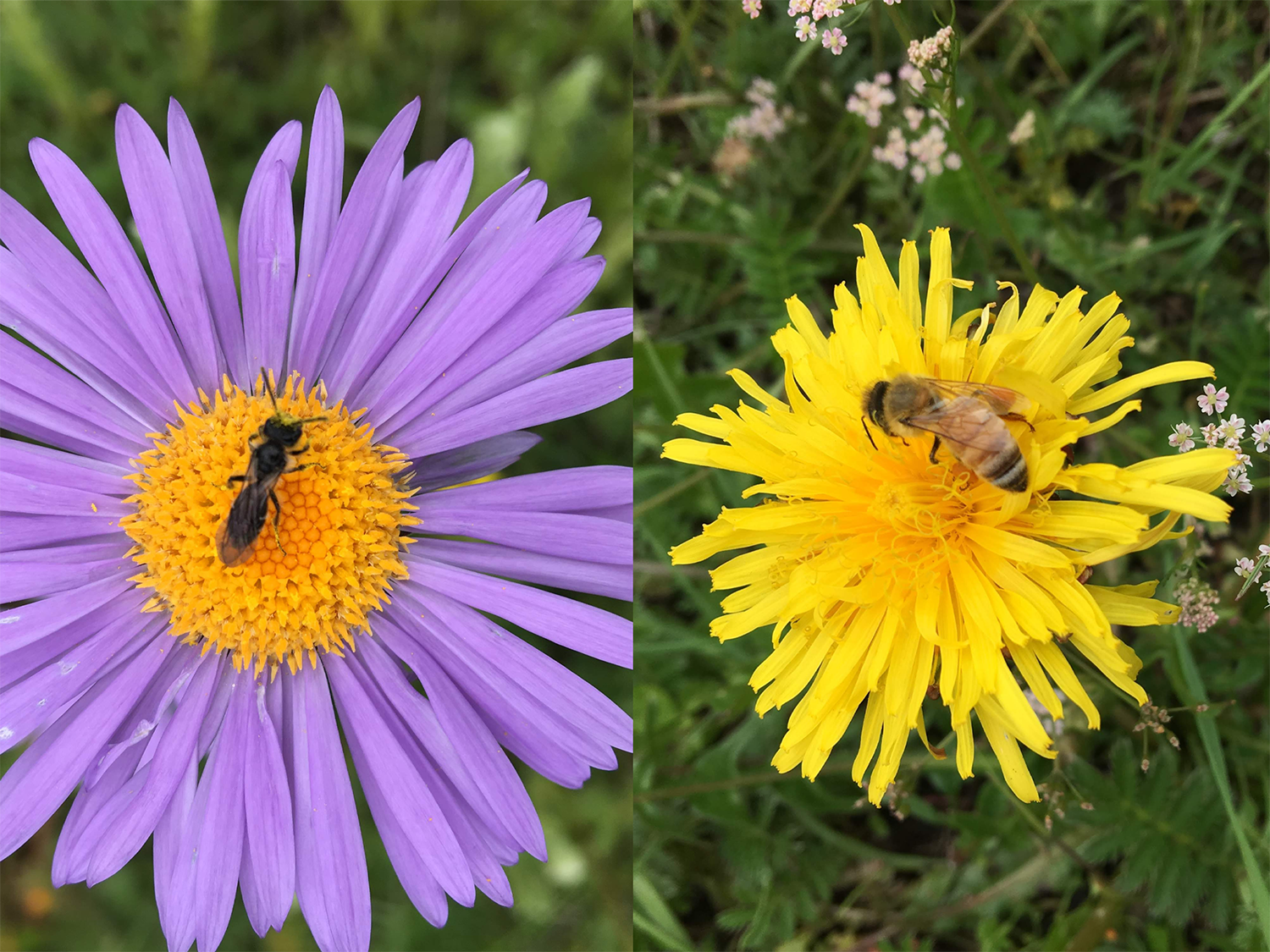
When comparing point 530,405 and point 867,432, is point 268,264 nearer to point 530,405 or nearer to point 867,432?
point 530,405

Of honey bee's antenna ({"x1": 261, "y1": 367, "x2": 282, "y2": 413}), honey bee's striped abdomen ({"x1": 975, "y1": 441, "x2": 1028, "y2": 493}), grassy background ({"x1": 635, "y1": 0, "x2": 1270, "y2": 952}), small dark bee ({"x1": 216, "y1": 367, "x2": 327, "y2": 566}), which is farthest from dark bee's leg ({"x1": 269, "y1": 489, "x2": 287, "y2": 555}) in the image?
honey bee's striped abdomen ({"x1": 975, "y1": 441, "x2": 1028, "y2": 493})

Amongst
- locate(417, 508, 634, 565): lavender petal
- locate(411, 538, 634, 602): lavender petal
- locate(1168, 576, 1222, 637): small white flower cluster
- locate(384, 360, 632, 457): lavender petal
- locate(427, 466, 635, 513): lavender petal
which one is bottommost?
locate(1168, 576, 1222, 637): small white flower cluster

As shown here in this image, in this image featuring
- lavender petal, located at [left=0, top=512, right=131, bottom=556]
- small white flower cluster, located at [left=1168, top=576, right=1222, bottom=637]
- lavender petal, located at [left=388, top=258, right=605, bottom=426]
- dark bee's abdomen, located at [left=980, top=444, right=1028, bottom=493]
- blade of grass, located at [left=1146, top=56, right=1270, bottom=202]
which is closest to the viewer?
dark bee's abdomen, located at [left=980, top=444, right=1028, bottom=493]

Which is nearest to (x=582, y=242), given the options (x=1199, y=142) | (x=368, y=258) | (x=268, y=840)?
(x=368, y=258)

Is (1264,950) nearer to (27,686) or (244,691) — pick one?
(244,691)

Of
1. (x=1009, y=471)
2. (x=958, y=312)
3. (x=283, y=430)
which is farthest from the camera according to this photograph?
(x=958, y=312)

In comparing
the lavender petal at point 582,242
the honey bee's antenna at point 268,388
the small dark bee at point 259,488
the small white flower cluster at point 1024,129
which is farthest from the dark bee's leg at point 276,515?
the small white flower cluster at point 1024,129

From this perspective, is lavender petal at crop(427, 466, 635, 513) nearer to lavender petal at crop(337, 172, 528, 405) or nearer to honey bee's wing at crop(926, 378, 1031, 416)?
lavender petal at crop(337, 172, 528, 405)

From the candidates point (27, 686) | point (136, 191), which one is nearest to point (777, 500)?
point (136, 191)
